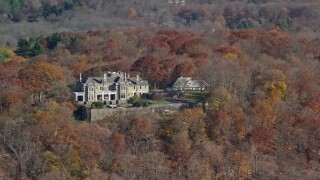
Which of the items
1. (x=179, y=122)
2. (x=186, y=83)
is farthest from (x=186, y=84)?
(x=179, y=122)

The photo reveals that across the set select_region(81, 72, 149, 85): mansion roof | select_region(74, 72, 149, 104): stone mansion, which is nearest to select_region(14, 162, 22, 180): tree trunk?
select_region(74, 72, 149, 104): stone mansion

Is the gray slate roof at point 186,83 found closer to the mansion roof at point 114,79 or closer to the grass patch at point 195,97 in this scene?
the grass patch at point 195,97

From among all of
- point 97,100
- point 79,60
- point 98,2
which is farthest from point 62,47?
point 98,2

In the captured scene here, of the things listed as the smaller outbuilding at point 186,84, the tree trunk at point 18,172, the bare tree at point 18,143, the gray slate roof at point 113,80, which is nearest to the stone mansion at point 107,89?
the gray slate roof at point 113,80

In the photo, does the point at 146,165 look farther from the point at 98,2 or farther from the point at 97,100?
the point at 98,2

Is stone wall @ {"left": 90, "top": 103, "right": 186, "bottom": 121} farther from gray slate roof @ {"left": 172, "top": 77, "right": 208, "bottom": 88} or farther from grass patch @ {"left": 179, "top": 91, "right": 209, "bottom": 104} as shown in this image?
gray slate roof @ {"left": 172, "top": 77, "right": 208, "bottom": 88}

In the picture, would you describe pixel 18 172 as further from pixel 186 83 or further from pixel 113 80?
pixel 186 83

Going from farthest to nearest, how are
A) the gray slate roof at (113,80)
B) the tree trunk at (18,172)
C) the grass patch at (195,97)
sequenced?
the grass patch at (195,97) → the gray slate roof at (113,80) → the tree trunk at (18,172)

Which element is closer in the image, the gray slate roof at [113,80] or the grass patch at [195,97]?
the gray slate roof at [113,80]
